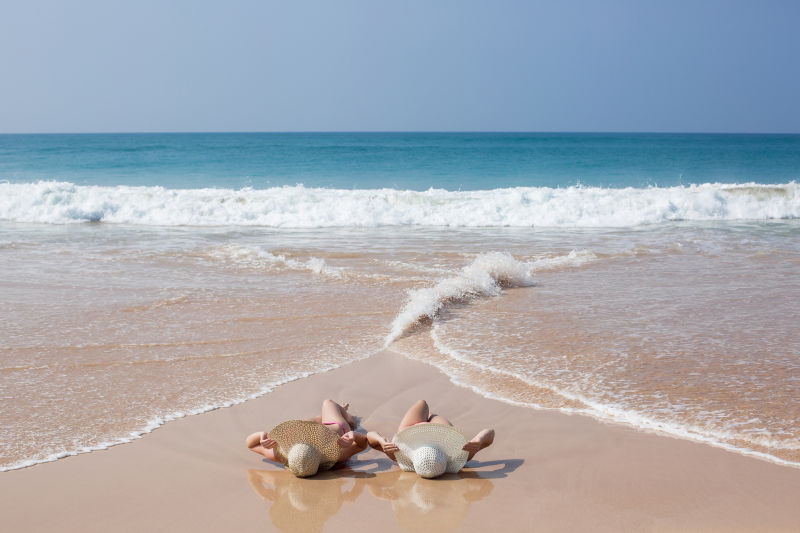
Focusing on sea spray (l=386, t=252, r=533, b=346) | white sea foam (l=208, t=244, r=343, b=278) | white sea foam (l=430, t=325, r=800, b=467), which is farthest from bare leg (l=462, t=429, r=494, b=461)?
white sea foam (l=208, t=244, r=343, b=278)

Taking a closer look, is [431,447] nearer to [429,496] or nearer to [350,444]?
[429,496]

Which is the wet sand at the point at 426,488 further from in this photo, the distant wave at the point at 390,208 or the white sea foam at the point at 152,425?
the distant wave at the point at 390,208

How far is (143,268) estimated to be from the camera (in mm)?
10594

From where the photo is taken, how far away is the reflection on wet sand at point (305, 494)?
11.2 ft

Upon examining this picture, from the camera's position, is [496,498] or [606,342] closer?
[496,498]

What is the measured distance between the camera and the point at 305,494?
3.71 metres

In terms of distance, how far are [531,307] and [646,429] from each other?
351 cm

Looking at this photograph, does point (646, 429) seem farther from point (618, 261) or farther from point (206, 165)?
point (206, 165)

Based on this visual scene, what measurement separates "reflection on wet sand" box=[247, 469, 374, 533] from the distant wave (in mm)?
14426

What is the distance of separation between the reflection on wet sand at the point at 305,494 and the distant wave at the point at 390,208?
14.4m

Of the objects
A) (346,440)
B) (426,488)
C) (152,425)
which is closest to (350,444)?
(346,440)

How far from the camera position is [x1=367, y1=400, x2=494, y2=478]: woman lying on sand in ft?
12.5

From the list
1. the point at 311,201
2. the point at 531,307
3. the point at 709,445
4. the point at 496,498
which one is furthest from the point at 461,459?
the point at 311,201

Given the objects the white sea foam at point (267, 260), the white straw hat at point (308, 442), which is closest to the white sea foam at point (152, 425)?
the white straw hat at point (308, 442)
